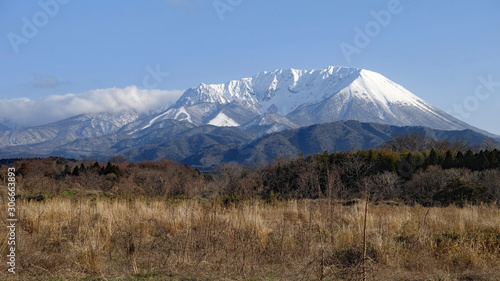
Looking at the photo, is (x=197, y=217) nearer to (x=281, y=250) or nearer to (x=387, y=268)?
(x=281, y=250)

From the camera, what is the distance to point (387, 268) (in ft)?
22.0

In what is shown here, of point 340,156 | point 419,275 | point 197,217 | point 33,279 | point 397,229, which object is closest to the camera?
point 33,279

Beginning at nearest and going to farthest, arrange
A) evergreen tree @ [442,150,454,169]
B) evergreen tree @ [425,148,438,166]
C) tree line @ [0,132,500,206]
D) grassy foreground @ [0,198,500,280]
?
grassy foreground @ [0,198,500,280] → tree line @ [0,132,500,206] → evergreen tree @ [442,150,454,169] → evergreen tree @ [425,148,438,166]

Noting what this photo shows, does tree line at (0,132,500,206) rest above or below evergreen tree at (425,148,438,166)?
below

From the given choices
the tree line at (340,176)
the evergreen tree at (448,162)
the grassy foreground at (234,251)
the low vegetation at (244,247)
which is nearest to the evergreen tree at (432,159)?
the tree line at (340,176)

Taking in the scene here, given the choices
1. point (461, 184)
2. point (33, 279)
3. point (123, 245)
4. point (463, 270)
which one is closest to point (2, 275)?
point (33, 279)

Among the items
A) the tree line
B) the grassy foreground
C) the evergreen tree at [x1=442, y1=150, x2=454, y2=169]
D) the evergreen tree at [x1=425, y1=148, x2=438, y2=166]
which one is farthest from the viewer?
the evergreen tree at [x1=425, y1=148, x2=438, y2=166]

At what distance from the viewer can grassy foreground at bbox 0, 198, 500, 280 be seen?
613cm

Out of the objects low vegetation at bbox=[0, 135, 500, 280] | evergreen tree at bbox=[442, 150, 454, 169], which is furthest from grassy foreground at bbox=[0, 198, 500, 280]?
evergreen tree at bbox=[442, 150, 454, 169]

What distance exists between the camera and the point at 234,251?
7113 millimetres

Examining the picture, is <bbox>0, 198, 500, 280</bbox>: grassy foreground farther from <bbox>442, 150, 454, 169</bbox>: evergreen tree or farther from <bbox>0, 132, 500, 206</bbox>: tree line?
<bbox>442, 150, 454, 169</bbox>: evergreen tree

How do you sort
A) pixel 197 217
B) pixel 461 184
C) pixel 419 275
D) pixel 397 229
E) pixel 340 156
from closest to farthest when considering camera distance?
pixel 419 275, pixel 397 229, pixel 197 217, pixel 461 184, pixel 340 156

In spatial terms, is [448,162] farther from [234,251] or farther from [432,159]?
[234,251]

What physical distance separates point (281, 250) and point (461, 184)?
59.5ft
